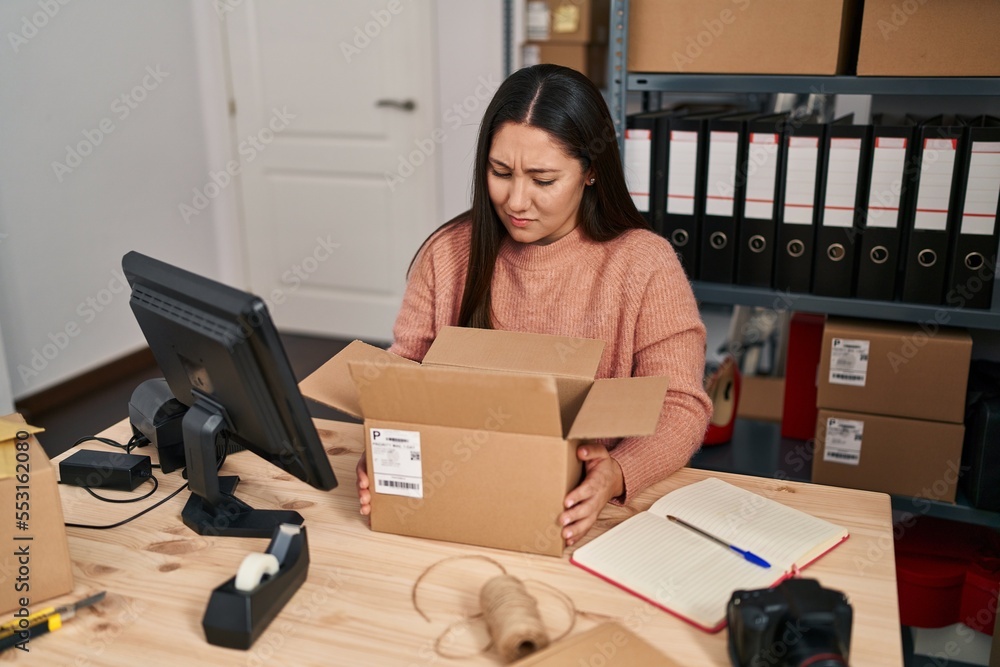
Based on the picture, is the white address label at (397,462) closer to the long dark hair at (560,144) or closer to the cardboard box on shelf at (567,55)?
the long dark hair at (560,144)

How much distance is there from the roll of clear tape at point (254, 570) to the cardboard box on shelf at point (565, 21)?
2.62 m

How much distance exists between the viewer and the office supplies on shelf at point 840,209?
1837 mm

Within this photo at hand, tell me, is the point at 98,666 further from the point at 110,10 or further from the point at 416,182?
the point at 110,10

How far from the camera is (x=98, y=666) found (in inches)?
36.2

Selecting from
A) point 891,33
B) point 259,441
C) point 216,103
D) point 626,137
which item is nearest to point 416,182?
point 216,103

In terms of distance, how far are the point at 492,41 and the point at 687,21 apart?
1559mm

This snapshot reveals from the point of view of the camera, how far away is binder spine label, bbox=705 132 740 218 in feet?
6.31

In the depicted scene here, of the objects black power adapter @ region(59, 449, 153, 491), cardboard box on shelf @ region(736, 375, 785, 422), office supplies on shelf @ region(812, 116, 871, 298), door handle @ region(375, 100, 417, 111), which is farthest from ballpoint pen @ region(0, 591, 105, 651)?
door handle @ region(375, 100, 417, 111)

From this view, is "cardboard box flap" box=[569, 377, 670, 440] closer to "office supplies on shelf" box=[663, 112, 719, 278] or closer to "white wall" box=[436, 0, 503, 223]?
"office supplies on shelf" box=[663, 112, 719, 278]

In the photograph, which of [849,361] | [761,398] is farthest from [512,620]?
[761,398]

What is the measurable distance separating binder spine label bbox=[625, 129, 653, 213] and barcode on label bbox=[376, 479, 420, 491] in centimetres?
110

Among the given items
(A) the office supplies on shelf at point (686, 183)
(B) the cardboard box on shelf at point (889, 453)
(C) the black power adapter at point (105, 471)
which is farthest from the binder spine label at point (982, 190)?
(C) the black power adapter at point (105, 471)

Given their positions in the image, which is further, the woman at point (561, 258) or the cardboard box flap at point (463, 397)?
the woman at point (561, 258)

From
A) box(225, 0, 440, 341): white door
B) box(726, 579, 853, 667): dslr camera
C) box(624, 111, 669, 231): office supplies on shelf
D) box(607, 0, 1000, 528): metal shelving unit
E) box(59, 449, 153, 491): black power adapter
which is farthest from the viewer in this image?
box(225, 0, 440, 341): white door
